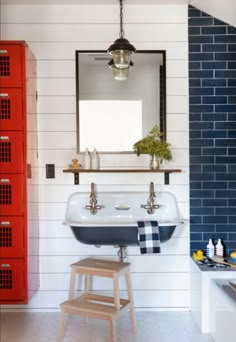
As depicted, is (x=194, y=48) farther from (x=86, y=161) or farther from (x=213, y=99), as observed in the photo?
(x=86, y=161)

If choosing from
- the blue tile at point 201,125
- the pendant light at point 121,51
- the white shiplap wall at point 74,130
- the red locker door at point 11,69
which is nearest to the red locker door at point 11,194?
the white shiplap wall at point 74,130

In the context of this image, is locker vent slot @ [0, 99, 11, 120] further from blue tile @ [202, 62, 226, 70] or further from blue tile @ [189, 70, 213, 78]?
blue tile @ [202, 62, 226, 70]

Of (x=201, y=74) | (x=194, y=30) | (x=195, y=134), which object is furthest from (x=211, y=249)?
(x=194, y=30)

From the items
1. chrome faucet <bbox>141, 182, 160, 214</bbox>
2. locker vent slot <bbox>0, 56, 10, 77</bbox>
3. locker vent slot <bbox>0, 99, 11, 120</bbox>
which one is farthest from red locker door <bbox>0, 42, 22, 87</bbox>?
chrome faucet <bbox>141, 182, 160, 214</bbox>

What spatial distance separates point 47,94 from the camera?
2.60 meters

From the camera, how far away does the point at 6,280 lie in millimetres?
2312

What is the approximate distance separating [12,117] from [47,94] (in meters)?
0.44

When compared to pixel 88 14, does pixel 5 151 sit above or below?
below

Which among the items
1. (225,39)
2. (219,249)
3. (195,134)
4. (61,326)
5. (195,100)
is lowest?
(61,326)

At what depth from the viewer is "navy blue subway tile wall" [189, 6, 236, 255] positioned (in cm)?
258

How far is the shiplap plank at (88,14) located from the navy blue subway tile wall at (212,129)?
17 cm

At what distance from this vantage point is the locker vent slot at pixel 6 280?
2311 millimetres

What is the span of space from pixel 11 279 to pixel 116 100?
1530 millimetres

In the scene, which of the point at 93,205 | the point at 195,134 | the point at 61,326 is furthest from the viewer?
the point at 195,134
